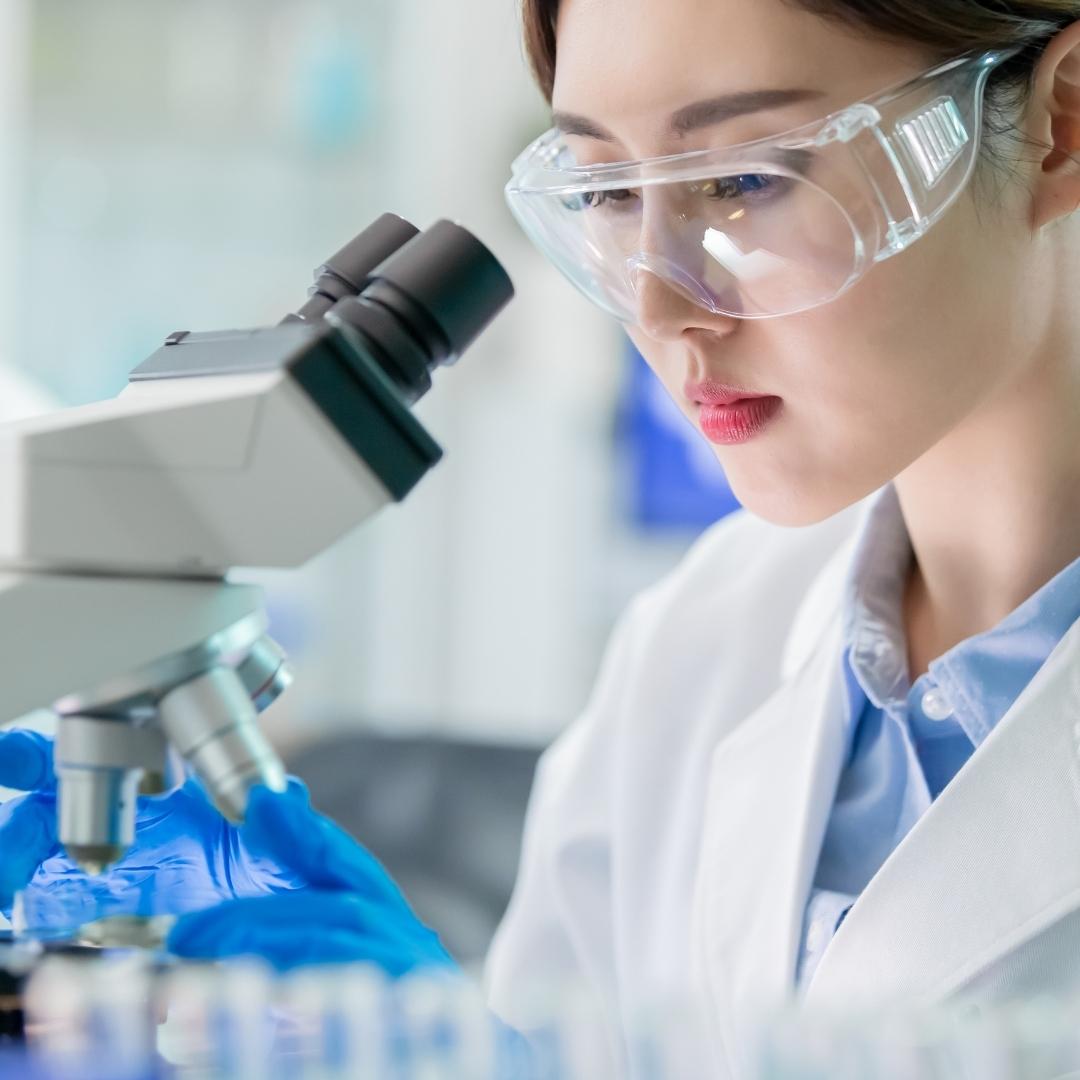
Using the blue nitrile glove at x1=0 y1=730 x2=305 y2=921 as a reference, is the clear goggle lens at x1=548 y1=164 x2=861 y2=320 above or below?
above

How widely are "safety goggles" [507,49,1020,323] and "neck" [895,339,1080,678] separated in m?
0.21

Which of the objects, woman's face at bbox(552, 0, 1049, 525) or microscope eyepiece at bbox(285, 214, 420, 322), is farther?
woman's face at bbox(552, 0, 1049, 525)

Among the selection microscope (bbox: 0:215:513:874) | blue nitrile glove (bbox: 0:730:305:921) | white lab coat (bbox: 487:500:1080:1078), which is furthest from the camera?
white lab coat (bbox: 487:500:1080:1078)

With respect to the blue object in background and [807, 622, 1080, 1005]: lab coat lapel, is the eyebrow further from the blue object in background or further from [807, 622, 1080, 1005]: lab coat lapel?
the blue object in background

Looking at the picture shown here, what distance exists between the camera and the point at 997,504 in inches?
44.5

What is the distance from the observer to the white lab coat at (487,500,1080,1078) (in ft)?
3.26

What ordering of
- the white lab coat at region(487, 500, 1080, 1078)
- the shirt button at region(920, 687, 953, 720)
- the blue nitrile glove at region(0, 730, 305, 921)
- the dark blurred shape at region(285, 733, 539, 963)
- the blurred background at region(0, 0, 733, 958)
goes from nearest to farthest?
the blue nitrile glove at region(0, 730, 305, 921), the white lab coat at region(487, 500, 1080, 1078), the shirt button at region(920, 687, 953, 720), the dark blurred shape at region(285, 733, 539, 963), the blurred background at region(0, 0, 733, 958)

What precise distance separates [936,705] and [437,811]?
935mm

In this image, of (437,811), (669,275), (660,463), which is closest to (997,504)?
(669,275)

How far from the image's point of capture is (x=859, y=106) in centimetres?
89

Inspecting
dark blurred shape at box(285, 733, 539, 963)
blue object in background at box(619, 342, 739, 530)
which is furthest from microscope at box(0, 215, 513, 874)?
blue object in background at box(619, 342, 739, 530)

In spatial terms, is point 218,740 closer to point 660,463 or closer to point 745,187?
point 745,187

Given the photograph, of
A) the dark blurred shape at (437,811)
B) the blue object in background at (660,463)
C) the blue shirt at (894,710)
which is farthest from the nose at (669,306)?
the blue object in background at (660,463)

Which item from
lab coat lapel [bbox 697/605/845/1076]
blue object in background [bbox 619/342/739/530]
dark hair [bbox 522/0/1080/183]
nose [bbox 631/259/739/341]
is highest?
dark hair [bbox 522/0/1080/183]
